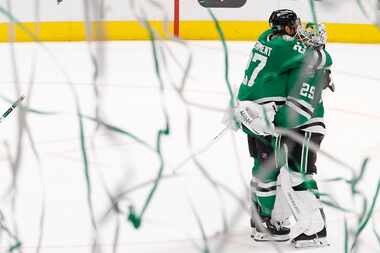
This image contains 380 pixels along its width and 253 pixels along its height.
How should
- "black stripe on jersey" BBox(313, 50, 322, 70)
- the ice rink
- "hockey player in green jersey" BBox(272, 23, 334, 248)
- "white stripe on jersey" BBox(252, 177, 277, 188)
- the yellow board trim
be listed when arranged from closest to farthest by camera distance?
the ice rink, "black stripe on jersey" BBox(313, 50, 322, 70), "hockey player in green jersey" BBox(272, 23, 334, 248), "white stripe on jersey" BBox(252, 177, 277, 188), the yellow board trim

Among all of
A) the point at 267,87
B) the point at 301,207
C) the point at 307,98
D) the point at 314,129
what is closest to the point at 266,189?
the point at 301,207

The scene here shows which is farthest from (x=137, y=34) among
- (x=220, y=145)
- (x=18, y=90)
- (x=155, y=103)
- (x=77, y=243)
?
(x=18, y=90)

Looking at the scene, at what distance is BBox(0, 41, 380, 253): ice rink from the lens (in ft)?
4.54

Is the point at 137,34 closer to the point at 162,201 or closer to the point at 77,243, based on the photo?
the point at 162,201

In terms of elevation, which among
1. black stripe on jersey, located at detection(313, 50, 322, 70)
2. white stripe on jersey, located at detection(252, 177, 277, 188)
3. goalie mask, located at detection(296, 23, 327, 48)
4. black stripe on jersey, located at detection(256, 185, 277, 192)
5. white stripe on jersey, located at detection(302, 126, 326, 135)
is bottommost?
black stripe on jersey, located at detection(256, 185, 277, 192)

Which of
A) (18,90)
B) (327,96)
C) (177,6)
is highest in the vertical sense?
(18,90)

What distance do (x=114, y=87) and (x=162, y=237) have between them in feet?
8.11

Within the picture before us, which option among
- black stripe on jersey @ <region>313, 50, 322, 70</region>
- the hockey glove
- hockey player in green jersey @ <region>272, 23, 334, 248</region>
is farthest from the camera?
the hockey glove

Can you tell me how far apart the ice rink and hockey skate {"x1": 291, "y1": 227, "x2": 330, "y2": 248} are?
0.02 m

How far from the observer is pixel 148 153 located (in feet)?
11.0

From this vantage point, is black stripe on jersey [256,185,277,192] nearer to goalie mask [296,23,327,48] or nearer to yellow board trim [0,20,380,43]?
goalie mask [296,23,327,48]

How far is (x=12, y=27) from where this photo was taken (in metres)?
1.15

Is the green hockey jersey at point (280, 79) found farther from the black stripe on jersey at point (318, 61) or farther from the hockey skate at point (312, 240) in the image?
the hockey skate at point (312, 240)

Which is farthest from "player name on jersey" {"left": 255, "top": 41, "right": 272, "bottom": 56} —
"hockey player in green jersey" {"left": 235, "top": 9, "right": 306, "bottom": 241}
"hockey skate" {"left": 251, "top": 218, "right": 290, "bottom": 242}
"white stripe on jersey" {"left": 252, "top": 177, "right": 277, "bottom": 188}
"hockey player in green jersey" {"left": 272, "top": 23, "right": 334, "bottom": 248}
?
"hockey skate" {"left": 251, "top": 218, "right": 290, "bottom": 242}
